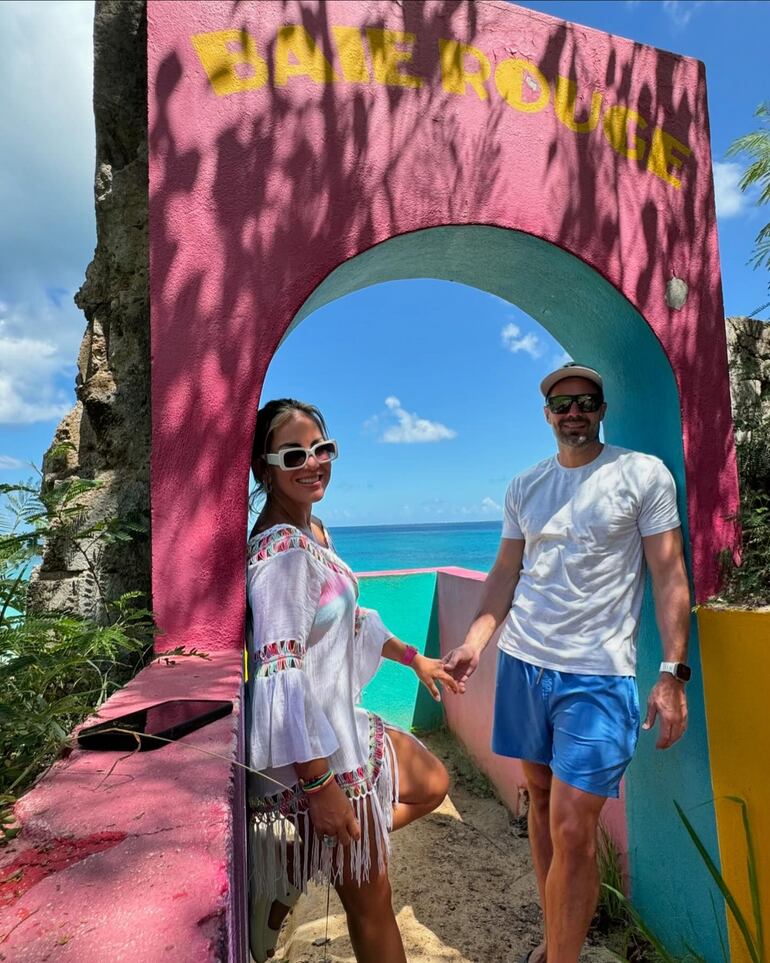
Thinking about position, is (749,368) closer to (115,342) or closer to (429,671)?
(429,671)

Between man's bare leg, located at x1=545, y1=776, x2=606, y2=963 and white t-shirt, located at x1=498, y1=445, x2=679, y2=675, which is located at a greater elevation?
white t-shirt, located at x1=498, y1=445, x2=679, y2=675

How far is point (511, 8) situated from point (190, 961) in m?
3.43

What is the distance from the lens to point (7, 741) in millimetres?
1340

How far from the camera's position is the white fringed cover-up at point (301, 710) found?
5.44 feet

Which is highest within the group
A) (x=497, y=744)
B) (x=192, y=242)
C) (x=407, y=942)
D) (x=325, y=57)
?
(x=325, y=57)

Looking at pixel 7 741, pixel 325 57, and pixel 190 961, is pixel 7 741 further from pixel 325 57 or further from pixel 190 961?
pixel 325 57

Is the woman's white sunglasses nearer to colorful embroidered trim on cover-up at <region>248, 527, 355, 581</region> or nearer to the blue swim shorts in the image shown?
colorful embroidered trim on cover-up at <region>248, 527, 355, 581</region>

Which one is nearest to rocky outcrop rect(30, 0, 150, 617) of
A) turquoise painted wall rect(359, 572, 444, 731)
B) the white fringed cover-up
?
the white fringed cover-up

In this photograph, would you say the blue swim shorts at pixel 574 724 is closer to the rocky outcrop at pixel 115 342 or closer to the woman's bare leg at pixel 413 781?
the woman's bare leg at pixel 413 781

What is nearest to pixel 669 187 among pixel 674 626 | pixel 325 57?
pixel 325 57

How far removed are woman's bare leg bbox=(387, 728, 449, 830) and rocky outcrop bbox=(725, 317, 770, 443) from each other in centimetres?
228

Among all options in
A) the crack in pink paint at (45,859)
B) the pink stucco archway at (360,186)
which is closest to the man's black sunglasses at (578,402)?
the pink stucco archway at (360,186)

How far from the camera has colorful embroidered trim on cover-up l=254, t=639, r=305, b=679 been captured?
5.48ft

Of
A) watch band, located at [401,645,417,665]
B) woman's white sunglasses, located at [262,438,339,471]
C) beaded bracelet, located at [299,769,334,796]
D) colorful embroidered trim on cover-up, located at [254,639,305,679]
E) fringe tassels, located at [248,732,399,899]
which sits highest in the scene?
woman's white sunglasses, located at [262,438,339,471]
